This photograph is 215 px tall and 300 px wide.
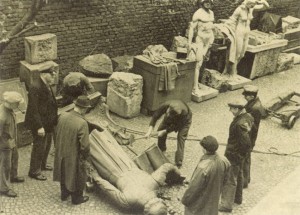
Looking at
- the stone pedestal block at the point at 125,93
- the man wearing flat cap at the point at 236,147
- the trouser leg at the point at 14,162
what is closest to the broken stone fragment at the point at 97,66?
the stone pedestal block at the point at 125,93

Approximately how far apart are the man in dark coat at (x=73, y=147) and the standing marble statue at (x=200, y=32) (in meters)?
5.52

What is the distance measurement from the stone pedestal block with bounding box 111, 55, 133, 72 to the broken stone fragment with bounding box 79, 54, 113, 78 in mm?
414

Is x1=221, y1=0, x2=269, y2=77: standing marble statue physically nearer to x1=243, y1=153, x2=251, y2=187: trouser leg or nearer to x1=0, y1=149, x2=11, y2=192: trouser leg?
x1=243, y1=153, x2=251, y2=187: trouser leg

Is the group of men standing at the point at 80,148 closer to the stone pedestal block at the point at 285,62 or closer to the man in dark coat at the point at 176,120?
the man in dark coat at the point at 176,120

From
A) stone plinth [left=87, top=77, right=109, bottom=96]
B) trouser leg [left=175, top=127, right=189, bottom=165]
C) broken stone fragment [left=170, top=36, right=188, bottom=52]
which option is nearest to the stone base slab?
broken stone fragment [left=170, top=36, right=188, bottom=52]

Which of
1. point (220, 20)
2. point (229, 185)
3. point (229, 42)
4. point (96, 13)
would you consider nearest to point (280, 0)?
point (220, 20)

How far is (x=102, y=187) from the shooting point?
24.9 feet

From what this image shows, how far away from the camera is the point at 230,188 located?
7727mm

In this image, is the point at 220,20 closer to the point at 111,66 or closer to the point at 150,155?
the point at 111,66

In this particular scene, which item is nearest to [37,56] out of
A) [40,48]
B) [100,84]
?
[40,48]

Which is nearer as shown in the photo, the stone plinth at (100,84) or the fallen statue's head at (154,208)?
the fallen statue's head at (154,208)

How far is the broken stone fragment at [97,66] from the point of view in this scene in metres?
11.2

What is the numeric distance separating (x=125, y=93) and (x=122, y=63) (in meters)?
1.45

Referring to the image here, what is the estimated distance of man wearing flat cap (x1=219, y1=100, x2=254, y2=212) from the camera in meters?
7.62
